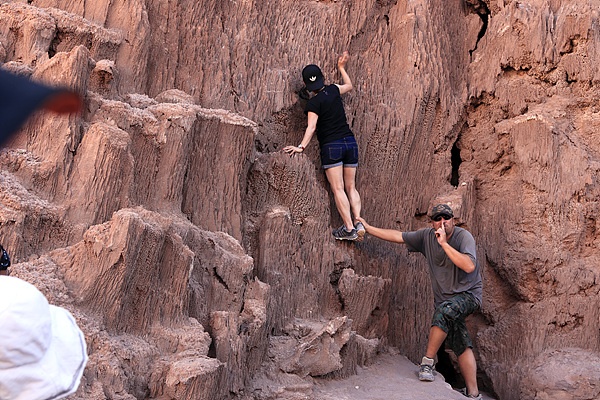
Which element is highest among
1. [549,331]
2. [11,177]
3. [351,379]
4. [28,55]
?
[28,55]

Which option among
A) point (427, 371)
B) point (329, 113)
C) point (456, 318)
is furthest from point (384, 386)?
point (329, 113)

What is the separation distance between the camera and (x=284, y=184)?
623 cm

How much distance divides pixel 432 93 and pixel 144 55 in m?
3.00

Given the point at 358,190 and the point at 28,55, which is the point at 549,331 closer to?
the point at 358,190

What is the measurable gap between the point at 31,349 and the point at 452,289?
4.87 m

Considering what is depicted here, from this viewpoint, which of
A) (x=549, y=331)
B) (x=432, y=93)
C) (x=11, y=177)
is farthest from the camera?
(x=432, y=93)

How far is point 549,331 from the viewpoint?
6785 millimetres

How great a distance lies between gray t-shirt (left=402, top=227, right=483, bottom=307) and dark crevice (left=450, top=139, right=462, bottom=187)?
1.36 m

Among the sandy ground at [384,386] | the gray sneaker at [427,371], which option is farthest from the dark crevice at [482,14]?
the sandy ground at [384,386]

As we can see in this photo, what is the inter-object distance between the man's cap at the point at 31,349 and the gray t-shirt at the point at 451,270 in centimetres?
465

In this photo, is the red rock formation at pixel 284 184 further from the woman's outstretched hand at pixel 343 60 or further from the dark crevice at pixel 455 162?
the woman's outstretched hand at pixel 343 60

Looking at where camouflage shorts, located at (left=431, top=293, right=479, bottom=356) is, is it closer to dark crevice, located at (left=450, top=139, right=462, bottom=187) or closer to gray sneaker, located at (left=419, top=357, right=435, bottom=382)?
gray sneaker, located at (left=419, top=357, right=435, bottom=382)

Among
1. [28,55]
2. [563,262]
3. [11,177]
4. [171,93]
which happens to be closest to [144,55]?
[171,93]

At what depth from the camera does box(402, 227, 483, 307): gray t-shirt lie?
20.0 ft
